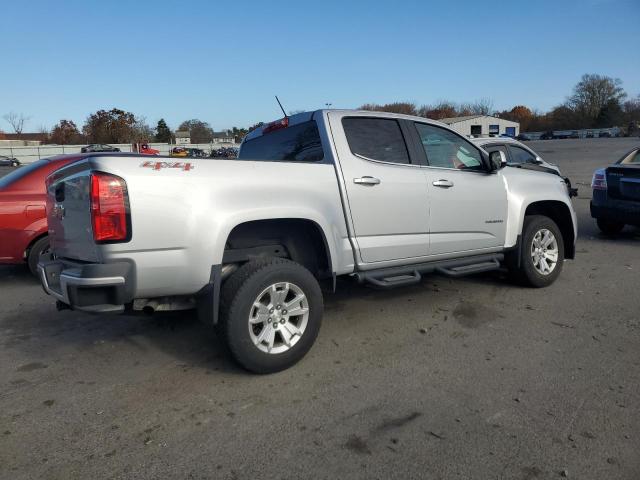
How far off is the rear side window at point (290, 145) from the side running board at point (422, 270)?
109cm

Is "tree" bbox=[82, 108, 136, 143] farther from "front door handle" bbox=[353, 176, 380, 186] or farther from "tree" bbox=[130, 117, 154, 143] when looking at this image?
"front door handle" bbox=[353, 176, 380, 186]

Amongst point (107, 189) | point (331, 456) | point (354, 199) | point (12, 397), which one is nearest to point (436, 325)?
point (354, 199)

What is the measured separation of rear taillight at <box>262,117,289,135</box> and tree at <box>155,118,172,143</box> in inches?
3968

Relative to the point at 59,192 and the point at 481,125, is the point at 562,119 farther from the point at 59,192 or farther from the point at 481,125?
the point at 59,192

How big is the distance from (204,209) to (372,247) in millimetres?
1516

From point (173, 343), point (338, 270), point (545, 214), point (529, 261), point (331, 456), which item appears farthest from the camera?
point (545, 214)

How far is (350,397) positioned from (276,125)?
265 cm

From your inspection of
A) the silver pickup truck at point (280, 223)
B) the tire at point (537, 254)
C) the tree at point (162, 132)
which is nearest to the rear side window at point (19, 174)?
the silver pickup truck at point (280, 223)

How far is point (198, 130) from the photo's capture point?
112 m

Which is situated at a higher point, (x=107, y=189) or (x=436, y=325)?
(x=107, y=189)

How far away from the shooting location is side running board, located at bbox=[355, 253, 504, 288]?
160 inches

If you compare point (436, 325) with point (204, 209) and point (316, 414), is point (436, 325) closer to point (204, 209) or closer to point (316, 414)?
point (316, 414)

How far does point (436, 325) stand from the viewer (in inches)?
177

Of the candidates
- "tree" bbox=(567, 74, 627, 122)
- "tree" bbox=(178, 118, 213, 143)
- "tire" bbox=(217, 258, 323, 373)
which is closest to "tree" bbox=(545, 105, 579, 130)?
"tree" bbox=(567, 74, 627, 122)
